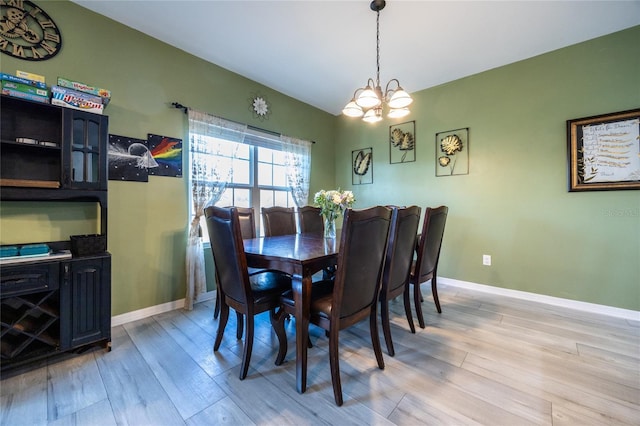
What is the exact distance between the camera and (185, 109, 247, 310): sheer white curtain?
8.60 feet

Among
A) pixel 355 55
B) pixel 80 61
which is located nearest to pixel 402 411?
pixel 355 55

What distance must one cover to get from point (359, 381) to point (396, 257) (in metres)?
0.80

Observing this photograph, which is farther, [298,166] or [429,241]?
[298,166]

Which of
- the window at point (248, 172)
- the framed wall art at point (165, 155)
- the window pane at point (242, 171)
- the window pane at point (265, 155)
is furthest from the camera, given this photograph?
the window pane at point (265, 155)

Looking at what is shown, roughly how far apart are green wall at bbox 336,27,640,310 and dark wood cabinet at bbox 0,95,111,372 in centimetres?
357

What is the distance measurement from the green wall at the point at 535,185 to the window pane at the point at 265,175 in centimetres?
202

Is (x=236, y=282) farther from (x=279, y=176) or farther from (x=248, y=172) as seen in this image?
(x=279, y=176)

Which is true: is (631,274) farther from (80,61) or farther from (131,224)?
(80,61)

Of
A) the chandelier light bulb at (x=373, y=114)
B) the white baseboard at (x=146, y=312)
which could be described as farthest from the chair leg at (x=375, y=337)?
the white baseboard at (x=146, y=312)

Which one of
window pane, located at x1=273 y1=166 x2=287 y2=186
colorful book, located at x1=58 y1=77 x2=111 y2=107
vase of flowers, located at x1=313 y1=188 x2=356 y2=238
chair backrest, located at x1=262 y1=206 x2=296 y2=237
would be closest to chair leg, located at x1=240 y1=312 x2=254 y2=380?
vase of flowers, located at x1=313 y1=188 x2=356 y2=238

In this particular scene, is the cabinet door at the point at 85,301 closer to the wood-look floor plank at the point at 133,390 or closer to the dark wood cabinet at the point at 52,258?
the dark wood cabinet at the point at 52,258

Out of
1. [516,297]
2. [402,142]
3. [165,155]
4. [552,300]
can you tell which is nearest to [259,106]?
[165,155]

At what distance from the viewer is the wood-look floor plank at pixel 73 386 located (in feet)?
4.33

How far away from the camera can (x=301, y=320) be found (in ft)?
4.58
